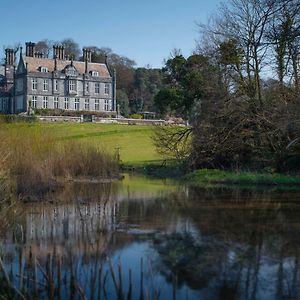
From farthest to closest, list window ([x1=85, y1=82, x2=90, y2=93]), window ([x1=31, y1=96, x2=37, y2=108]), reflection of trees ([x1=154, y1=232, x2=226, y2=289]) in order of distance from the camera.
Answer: window ([x1=85, y1=82, x2=90, y2=93])
window ([x1=31, y1=96, x2=37, y2=108])
reflection of trees ([x1=154, y1=232, x2=226, y2=289])

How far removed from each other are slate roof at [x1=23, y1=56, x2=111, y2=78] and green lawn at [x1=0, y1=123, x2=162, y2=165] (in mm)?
25967

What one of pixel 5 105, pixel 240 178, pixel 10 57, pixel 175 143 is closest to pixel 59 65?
pixel 5 105

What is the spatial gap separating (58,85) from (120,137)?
111ft

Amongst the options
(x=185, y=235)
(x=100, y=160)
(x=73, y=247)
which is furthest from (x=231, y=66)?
(x=73, y=247)

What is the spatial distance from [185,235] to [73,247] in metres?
3.08

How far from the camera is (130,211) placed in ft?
53.1

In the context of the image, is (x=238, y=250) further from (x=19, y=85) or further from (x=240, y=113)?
(x=19, y=85)

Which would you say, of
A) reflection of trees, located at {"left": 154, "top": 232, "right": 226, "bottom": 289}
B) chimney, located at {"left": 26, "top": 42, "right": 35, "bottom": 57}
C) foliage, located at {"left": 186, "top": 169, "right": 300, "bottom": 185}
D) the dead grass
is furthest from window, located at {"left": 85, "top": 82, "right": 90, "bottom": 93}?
reflection of trees, located at {"left": 154, "top": 232, "right": 226, "bottom": 289}

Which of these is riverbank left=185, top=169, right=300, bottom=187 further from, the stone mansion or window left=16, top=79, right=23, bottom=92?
window left=16, top=79, right=23, bottom=92

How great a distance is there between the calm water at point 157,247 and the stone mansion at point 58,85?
6383 centimetres

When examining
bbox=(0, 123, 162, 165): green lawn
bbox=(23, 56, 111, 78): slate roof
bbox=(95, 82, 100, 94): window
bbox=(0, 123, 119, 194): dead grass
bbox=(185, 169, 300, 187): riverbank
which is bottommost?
bbox=(185, 169, 300, 187): riverbank

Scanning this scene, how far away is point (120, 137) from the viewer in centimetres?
5191

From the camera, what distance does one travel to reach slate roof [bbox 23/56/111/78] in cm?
8119

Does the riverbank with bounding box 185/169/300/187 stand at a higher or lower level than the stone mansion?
lower
